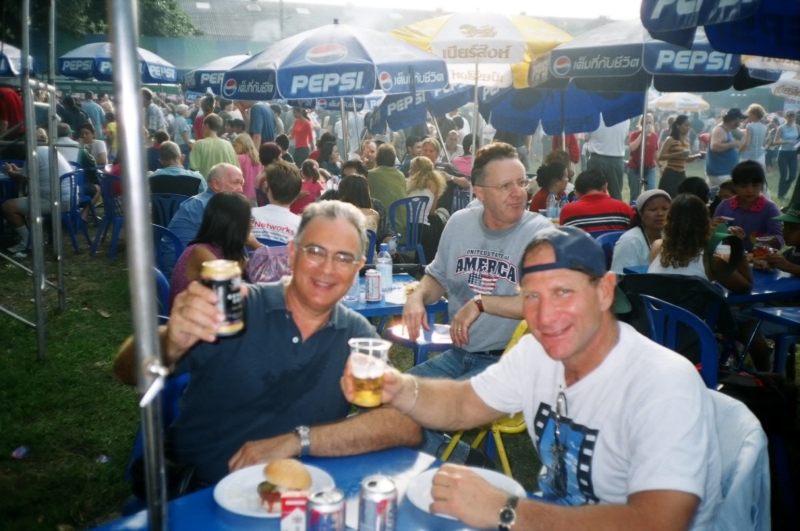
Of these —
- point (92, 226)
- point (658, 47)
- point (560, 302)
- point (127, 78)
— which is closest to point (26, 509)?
point (560, 302)

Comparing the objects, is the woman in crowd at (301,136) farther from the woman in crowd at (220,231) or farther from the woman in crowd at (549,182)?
the woman in crowd at (220,231)

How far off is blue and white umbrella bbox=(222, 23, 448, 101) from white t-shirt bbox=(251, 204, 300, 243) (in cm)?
243

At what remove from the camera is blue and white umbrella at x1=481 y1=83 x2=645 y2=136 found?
10633mm

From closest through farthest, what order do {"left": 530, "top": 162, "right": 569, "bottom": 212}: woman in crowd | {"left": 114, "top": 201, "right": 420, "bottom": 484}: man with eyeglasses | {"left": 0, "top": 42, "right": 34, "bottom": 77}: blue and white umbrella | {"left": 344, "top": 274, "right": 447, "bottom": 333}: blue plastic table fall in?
{"left": 114, "top": 201, "right": 420, "bottom": 484}: man with eyeglasses → {"left": 344, "top": 274, "right": 447, "bottom": 333}: blue plastic table → {"left": 0, "top": 42, "right": 34, "bottom": 77}: blue and white umbrella → {"left": 530, "top": 162, "right": 569, "bottom": 212}: woman in crowd

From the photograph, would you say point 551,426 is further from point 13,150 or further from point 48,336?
point 13,150

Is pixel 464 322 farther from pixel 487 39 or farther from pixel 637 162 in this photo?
pixel 637 162

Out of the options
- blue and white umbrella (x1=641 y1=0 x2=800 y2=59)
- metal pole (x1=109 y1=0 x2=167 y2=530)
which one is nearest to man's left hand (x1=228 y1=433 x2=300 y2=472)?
metal pole (x1=109 y1=0 x2=167 y2=530)

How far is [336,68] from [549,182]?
9.21 feet

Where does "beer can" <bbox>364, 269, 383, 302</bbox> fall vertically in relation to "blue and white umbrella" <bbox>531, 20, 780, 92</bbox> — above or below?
below

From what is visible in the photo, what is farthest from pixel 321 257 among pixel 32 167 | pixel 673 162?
pixel 673 162

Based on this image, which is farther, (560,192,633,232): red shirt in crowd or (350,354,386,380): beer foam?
(560,192,633,232): red shirt in crowd

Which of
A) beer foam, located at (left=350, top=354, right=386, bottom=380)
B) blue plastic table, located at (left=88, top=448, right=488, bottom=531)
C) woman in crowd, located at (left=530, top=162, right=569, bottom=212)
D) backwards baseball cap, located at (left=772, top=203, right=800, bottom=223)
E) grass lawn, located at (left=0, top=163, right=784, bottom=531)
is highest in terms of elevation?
woman in crowd, located at (left=530, top=162, right=569, bottom=212)

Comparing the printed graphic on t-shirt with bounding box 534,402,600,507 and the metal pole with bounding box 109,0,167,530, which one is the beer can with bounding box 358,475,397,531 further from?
the metal pole with bounding box 109,0,167,530

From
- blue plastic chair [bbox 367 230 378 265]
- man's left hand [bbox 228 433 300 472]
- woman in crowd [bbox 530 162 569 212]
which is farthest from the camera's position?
woman in crowd [bbox 530 162 569 212]
